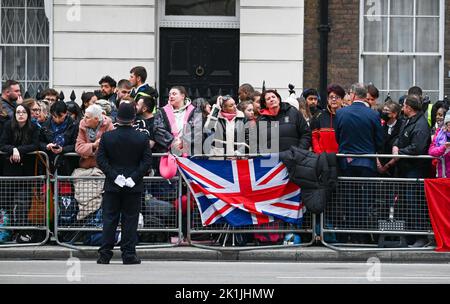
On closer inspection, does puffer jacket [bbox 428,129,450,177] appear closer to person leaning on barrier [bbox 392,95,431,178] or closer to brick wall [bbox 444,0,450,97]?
person leaning on barrier [bbox 392,95,431,178]

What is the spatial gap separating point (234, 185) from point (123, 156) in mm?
2144

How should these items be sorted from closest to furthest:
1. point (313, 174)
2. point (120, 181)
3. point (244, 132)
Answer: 1. point (120, 181)
2. point (313, 174)
3. point (244, 132)

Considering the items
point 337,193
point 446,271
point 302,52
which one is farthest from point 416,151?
point 302,52

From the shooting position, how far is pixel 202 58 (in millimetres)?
23359

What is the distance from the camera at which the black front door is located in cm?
2330

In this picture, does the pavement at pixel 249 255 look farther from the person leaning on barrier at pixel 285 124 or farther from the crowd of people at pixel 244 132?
the person leaning on barrier at pixel 285 124

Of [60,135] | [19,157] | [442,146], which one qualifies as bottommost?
[19,157]

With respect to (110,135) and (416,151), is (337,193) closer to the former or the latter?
(416,151)

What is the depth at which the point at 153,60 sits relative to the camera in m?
22.9

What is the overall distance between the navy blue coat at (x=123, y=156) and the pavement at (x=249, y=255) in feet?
5.02

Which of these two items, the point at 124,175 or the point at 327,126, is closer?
the point at 124,175

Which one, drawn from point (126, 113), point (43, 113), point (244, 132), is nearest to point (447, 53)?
point (244, 132)

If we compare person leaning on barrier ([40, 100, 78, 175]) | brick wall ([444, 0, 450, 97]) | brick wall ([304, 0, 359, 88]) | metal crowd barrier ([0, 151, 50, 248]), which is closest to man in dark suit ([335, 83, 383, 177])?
→ person leaning on barrier ([40, 100, 78, 175])

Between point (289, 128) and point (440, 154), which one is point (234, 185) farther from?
Result: point (440, 154)
